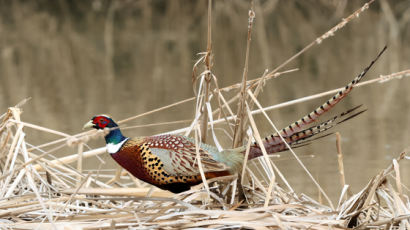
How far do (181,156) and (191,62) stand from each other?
8182 millimetres

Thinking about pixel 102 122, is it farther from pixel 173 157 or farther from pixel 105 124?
pixel 173 157

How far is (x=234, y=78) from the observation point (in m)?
9.54

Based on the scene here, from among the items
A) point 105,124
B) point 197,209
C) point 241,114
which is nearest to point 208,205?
point 197,209

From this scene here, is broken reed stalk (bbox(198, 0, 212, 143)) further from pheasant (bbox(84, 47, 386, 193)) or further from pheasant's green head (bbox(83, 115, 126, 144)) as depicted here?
pheasant's green head (bbox(83, 115, 126, 144))

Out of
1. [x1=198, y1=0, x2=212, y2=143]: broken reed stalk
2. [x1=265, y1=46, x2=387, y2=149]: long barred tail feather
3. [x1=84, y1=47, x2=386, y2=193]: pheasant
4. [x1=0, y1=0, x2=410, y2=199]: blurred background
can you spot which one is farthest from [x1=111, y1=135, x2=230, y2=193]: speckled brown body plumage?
[x1=0, y1=0, x2=410, y2=199]: blurred background

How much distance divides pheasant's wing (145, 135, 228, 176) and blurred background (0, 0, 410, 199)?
1.43 feet

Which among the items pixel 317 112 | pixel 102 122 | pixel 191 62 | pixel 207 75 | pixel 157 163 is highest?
pixel 191 62

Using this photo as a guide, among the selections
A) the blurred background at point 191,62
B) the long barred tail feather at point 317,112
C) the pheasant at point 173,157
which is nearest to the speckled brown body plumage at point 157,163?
the pheasant at point 173,157

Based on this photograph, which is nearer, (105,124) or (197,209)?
(197,209)

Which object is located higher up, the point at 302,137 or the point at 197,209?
the point at 302,137

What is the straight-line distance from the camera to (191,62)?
11.3 meters

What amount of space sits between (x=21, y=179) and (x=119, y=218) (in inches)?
34.7

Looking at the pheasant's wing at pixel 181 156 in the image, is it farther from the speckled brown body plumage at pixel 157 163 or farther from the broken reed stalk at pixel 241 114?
the broken reed stalk at pixel 241 114

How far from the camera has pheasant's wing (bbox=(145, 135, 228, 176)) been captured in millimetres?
3102
